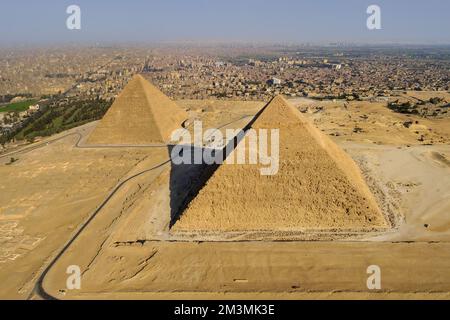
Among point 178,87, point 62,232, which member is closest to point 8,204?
point 62,232

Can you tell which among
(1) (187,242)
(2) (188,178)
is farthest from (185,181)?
(1) (187,242)

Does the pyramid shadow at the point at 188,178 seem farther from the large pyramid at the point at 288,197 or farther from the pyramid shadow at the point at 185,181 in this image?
the large pyramid at the point at 288,197

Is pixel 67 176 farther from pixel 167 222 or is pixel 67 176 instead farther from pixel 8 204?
pixel 167 222

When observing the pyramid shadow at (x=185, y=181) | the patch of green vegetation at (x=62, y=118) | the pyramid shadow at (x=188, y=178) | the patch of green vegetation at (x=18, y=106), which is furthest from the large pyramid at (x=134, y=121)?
the patch of green vegetation at (x=18, y=106)

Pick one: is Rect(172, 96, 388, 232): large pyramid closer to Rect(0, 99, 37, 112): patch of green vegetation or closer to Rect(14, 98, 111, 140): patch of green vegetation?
Rect(14, 98, 111, 140): patch of green vegetation

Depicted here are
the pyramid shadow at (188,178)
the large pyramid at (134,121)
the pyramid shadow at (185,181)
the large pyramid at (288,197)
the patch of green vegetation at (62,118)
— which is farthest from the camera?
the patch of green vegetation at (62,118)

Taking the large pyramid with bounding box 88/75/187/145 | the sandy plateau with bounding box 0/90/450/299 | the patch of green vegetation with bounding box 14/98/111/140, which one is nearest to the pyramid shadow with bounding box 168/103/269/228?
the sandy plateau with bounding box 0/90/450/299

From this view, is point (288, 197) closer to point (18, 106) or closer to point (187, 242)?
point (187, 242)
